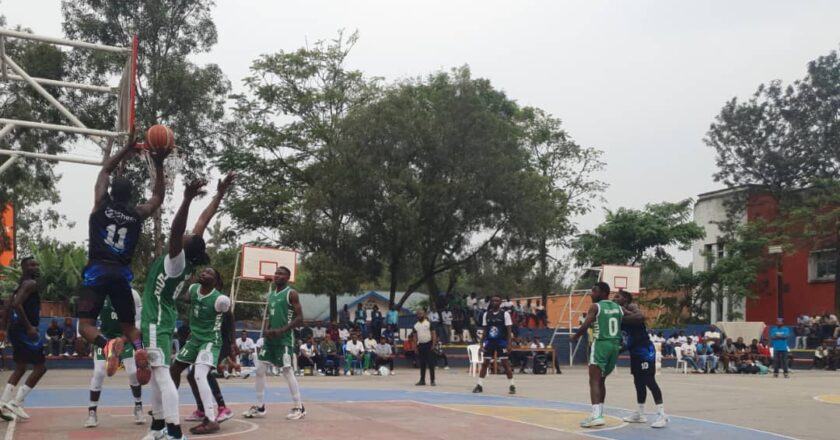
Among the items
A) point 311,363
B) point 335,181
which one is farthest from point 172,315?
point 335,181

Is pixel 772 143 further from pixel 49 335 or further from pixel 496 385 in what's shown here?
pixel 49 335

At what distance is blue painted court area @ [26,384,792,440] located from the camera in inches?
428

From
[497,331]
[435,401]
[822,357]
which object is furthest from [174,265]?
[822,357]

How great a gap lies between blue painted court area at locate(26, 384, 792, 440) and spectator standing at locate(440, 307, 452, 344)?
17.1 meters

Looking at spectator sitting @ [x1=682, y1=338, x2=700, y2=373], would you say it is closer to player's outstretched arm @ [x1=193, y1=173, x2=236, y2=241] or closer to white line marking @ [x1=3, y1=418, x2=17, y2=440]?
white line marking @ [x1=3, y1=418, x2=17, y2=440]

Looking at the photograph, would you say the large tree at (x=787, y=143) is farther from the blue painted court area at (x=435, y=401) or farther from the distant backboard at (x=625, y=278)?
the blue painted court area at (x=435, y=401)

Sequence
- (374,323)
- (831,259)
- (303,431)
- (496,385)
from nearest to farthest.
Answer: (303,431) → (496,385) → (374,323) → (831,259)

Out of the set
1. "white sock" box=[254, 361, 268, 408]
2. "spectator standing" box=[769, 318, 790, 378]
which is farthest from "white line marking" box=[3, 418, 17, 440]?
"spectator standing" box=[769, 318, 790, 378]

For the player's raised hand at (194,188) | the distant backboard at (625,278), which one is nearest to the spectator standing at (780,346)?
the distant backboard at (625,278)

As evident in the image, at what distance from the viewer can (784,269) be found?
48.0 meters

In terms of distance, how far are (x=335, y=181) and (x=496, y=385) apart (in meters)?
18.7

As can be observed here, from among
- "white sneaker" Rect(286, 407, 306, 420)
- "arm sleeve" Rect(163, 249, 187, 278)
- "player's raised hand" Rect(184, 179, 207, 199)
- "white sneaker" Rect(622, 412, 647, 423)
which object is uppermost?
"player's raised hand" Rect(184, 179, 207, 199)

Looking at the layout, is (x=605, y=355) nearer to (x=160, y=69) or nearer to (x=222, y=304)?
(x=222, y=304)

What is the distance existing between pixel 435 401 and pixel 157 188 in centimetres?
856
